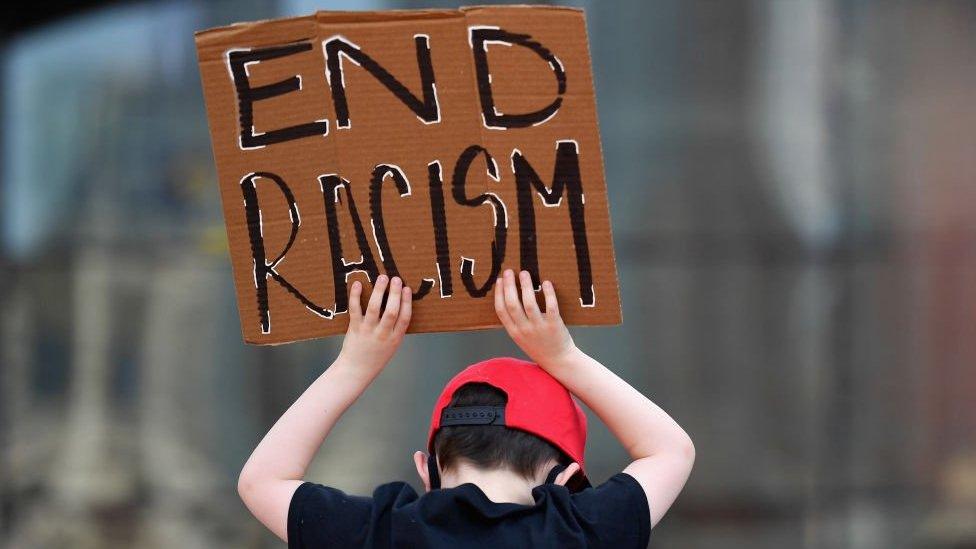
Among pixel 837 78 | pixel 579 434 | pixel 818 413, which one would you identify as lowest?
pixel 818 413

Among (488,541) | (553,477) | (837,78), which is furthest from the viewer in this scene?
(837,78)

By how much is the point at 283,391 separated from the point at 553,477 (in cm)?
371

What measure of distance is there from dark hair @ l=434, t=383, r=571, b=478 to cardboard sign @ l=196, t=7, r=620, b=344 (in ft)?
0.51

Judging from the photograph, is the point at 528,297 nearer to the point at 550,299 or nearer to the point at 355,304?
the point at 550,299

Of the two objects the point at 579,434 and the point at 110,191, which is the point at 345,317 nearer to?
the point at 579,434

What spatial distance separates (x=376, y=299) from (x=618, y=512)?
0.53 m

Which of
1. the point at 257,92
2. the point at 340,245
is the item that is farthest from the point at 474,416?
the point at 257,92

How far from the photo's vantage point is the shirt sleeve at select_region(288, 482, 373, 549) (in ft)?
6.75

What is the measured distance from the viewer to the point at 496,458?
2111 millimetres

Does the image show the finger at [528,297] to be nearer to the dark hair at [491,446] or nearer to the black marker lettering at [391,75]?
the dark hair at [491,446]

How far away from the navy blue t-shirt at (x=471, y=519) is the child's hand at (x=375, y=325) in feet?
0.79

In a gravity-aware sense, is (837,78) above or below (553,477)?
above

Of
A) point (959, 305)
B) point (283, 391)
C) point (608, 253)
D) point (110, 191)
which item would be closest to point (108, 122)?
point (110, 191)

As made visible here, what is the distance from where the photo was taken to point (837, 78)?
567 cm
